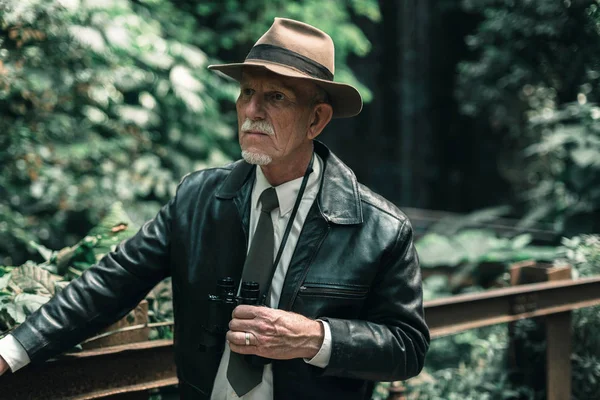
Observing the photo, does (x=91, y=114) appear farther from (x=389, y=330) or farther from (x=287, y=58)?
(x=389, y=330)

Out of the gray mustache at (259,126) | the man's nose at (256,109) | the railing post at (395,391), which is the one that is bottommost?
the railing post at (395,391)

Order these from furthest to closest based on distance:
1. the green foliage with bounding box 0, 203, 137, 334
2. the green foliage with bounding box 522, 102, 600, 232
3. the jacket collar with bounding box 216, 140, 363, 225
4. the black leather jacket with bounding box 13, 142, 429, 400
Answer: the green foliage with bounding box 522, 102, 600, 232
the green foliage with bounding box 0, 203, 137, 334
the jacket collar with bounding box 216, 140, 363, 225
the black leather jacket with bounding box 13, 142, 429, 400

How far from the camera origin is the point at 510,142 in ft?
41.9

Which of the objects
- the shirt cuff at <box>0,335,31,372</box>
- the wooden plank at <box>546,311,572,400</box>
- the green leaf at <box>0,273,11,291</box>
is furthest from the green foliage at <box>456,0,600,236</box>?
the shirt cuff at <box>0,335,31,372</box>

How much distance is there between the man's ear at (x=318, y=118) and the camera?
239cm

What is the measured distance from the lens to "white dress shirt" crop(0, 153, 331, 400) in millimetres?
2183

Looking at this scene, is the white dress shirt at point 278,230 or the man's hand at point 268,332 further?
the white dress shirt at point 278,230

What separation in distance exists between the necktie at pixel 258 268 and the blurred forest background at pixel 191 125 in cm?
87

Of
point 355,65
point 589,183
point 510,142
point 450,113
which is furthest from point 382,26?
point 589,183

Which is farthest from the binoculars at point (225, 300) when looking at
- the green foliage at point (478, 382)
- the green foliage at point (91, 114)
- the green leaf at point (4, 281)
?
the green foliage at point (91, 114)

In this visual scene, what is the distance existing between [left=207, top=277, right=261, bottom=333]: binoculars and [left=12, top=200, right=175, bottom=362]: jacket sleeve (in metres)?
0.37

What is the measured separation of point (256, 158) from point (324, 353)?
0.66 metres

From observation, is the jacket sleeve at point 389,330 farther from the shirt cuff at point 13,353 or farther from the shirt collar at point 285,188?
the shirt cuff at point 13,353

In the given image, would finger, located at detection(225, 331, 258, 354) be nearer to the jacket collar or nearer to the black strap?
the black strap
